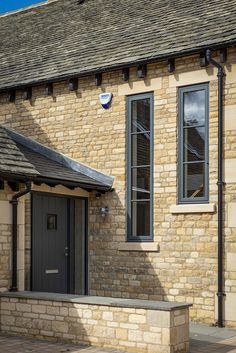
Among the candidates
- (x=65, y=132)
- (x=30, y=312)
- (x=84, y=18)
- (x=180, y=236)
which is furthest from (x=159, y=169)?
(x=84, y=18)

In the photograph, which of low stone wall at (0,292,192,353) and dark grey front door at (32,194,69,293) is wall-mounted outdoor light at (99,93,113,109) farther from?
low stone wall at (0,292,192,353)

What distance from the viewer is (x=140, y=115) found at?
40.9 ft

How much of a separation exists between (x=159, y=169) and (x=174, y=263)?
73.8 inches

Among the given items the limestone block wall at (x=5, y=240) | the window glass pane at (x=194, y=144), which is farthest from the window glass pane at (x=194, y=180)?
the limestone block wall at (x=5, y=240)

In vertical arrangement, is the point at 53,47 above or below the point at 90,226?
above

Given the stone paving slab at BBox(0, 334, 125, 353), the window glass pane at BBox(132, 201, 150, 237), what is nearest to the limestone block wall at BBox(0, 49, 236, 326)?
the window glass pane at BBox(132, 201, 150, 237)

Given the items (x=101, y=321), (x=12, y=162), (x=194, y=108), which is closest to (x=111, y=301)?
(x=101, y=321)

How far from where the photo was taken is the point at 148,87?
1219 centimetres

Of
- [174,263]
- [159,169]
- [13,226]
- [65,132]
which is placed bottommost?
[174,263]

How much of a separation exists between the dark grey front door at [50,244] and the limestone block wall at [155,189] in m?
0.61

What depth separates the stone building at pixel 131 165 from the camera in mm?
11039

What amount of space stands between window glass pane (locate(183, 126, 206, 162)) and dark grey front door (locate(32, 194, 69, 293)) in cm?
289

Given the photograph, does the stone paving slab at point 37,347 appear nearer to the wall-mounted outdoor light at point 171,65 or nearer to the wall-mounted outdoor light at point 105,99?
the wall-mounted outdoor light at point 105,99

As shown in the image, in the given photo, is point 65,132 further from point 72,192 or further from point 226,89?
point 226,89
